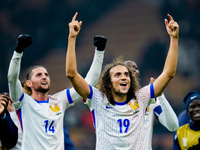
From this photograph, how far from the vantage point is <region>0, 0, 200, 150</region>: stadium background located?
10.9 metres

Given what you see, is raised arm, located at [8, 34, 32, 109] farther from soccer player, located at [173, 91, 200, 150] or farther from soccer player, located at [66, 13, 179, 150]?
soccer player, located at [173, 91, 200, 150]

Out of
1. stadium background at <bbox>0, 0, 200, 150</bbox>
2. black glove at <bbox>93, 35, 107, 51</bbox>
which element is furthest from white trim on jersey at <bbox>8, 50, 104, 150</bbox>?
stadium background at <bbox>0, 0, 200, 150</bbox>

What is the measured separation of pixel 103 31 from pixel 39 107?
23.7 feet

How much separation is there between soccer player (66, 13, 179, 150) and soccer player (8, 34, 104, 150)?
34 cm

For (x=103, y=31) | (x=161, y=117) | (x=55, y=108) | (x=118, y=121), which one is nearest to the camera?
(x=118, y=121)

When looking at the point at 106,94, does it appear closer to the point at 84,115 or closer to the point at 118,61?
the point at 118,61

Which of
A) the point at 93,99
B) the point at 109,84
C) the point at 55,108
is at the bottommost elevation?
the point at 55,108

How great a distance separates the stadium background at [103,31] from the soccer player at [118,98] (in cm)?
670

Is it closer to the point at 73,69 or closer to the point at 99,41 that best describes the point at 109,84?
the point at 99,41

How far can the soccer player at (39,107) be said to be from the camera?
4.02 meters

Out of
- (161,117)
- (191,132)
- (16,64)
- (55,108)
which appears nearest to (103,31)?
(161,117)

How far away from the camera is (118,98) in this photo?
3967 millimetres

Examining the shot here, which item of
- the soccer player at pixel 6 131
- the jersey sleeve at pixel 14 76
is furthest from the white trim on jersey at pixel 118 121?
the soccer player at pixel 6 131

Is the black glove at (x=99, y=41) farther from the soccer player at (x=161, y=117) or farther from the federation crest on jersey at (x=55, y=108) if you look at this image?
the soccer player at (x=161, y=117)
